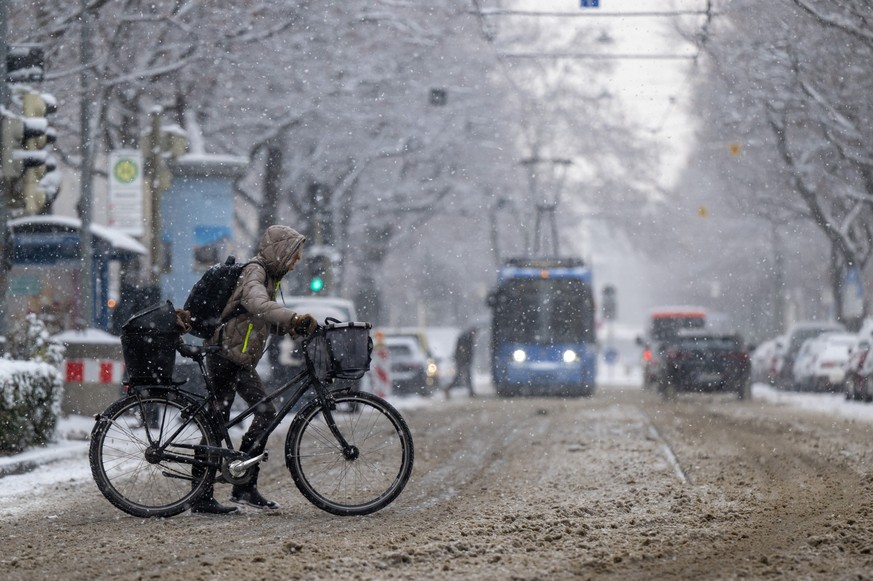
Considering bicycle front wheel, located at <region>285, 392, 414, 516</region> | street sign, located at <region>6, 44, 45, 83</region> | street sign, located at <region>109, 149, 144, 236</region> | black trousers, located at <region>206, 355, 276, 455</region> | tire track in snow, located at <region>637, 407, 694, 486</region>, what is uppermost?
street sign, located at <region>6, 44, 45, 83</region>

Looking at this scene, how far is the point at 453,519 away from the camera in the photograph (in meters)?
8.62

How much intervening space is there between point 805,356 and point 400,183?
12.3 metres

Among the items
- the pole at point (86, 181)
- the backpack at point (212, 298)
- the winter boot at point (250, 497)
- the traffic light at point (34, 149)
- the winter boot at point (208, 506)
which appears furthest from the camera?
the pole at point (86, 181)

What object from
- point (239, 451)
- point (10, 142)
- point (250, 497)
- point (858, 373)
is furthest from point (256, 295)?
point (858, 373)

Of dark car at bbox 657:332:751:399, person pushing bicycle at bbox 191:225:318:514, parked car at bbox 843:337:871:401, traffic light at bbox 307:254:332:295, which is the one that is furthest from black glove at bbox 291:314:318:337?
dark car at bbox 657:332:751:399

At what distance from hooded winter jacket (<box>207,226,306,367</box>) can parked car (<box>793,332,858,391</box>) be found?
26.5m

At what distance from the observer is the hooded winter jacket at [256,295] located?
8.84 metres

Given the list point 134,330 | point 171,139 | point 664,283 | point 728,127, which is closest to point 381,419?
point 134,330

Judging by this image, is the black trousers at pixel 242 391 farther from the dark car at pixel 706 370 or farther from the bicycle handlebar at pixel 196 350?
the dark car at pixel 706 370

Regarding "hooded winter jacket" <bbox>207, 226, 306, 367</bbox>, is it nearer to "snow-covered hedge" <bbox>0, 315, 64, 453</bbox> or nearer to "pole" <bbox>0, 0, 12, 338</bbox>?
"snow-covered hedge" <bbox>0, 315, 64, 453</bbox>

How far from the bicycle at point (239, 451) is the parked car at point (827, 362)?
26.4m

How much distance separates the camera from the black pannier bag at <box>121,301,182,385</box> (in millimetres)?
8789

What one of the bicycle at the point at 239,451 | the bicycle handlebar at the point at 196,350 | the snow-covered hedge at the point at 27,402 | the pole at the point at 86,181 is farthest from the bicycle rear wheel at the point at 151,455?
the pole at the point at 86,181

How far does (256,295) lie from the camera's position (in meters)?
8.73
